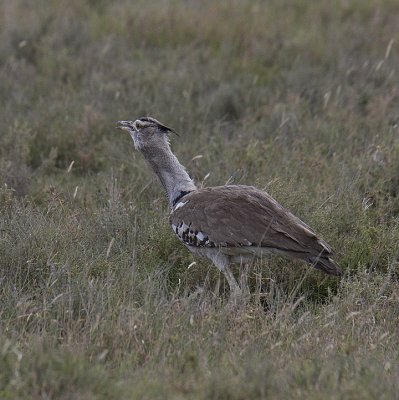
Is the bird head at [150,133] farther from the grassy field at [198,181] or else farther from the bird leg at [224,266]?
the bird leg at [224,266]

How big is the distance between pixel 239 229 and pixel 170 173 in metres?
0.84

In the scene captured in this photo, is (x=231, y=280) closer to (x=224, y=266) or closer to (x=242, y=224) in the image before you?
(x=224, y=266)

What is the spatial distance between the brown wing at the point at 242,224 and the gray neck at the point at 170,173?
0.22 metres

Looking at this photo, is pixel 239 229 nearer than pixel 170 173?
Yes

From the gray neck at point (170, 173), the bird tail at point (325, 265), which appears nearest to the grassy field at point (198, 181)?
the bird tail at point (325, 265)

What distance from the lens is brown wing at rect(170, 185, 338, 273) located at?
179 inches

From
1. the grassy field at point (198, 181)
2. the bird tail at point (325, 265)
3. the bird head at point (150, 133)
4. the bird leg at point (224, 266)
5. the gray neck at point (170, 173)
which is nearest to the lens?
the grassy field at point (198, 181)

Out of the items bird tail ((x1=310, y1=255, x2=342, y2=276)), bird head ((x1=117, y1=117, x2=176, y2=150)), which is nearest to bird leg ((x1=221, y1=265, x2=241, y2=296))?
bird tail ((x1=310, y1=255, x2=342, y2=276))

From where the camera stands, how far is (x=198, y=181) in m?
6.29

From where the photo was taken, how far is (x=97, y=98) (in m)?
7.69

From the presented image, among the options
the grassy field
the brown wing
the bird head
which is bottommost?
the grassy field

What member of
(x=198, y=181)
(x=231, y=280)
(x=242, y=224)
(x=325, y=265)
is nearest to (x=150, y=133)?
(x=198, y=181)

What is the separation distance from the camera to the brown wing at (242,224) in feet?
15.0

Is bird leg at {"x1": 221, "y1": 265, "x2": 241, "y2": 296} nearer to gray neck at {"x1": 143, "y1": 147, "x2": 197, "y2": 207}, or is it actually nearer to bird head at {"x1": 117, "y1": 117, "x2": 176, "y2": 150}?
gray neck at {"x1": 143, "y1": 147, "x2": 197, "y2": 207}
